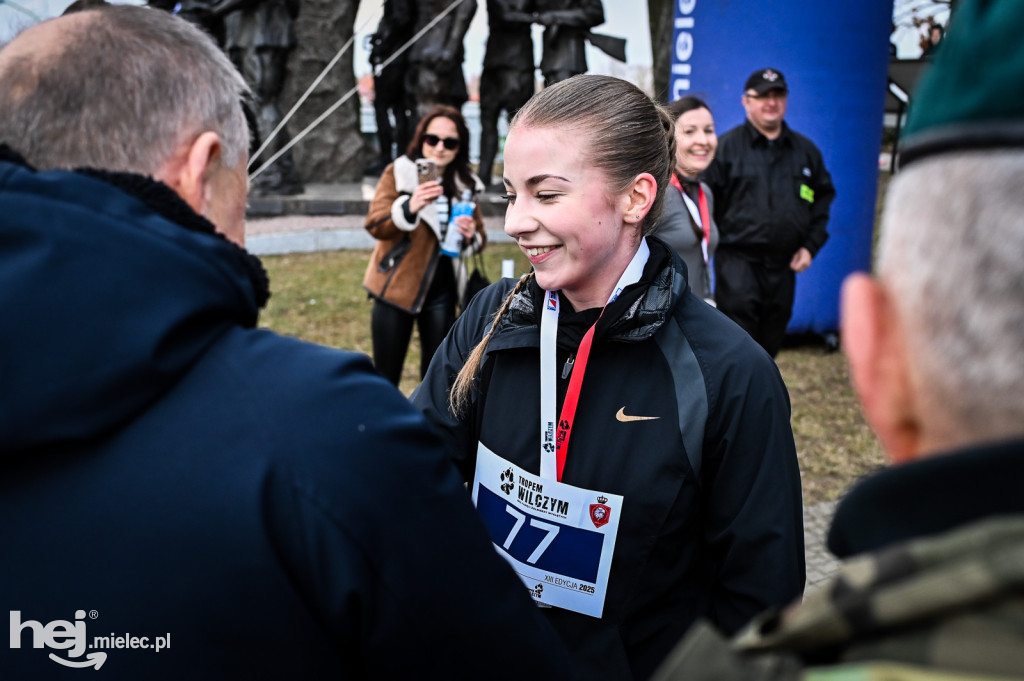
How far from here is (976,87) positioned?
0.63 meters

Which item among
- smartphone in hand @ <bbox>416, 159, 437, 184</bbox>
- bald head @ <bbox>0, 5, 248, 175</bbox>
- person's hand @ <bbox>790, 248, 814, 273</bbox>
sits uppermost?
bald head @ <bbox>0, 5, 248, 175</bbox>

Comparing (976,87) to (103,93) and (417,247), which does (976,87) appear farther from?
(417,247)

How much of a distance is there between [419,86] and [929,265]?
12148 mm

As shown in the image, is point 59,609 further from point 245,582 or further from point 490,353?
point 490,353

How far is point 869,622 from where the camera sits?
63 centimetres

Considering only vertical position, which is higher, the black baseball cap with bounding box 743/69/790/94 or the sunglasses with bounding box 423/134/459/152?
the black baseball cap with bounding box 743/69/790/94

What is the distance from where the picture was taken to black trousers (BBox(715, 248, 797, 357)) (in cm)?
572

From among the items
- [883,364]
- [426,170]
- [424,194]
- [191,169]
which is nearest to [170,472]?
[191,169]

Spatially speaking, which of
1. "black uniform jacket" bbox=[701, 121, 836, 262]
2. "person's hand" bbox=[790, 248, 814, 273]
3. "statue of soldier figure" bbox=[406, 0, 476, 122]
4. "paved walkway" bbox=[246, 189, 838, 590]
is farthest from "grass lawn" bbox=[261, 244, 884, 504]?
"statue of soldier figure" bbox=[406, 0, 476, 122]

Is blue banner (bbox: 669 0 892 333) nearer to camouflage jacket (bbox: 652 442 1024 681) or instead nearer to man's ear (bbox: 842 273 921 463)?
man's ear (bbox: 842 273 921 463)

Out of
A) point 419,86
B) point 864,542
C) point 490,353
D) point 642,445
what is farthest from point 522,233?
point 419,86

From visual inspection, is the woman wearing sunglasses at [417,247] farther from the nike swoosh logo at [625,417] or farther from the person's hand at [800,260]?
the nike swoosh logo at [625,417]

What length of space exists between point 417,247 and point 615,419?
3473mm

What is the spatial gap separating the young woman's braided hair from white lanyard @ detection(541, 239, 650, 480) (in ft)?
0.38
